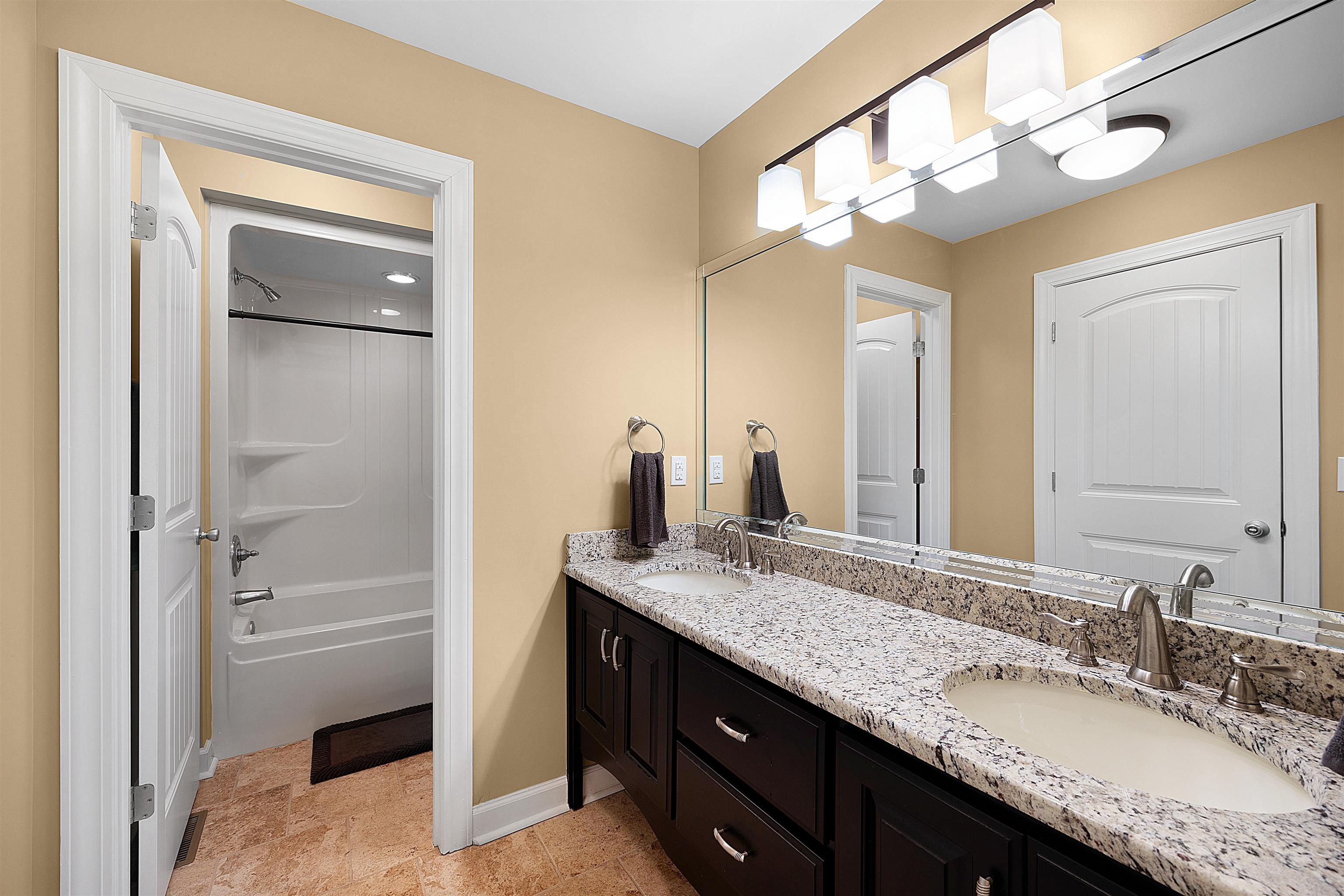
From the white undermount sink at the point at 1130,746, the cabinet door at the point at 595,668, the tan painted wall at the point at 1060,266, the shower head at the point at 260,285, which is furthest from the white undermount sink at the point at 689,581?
the shower head at the point at 260,285

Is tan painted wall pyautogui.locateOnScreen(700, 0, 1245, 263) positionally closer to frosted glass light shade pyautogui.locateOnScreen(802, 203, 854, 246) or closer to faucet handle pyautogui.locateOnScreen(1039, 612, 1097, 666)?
frosted glass light shade pyautogui.locateOnScreen(802, 203, 854, 246)

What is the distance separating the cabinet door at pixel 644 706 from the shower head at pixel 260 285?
2.27 m

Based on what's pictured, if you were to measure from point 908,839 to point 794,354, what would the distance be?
1.41 metres

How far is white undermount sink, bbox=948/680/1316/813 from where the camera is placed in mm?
775

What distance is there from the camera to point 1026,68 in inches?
46.4

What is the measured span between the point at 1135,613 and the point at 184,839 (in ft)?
8.47

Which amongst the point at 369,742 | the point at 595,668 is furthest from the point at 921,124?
the point at 369,742

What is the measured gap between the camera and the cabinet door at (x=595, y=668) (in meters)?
1.71

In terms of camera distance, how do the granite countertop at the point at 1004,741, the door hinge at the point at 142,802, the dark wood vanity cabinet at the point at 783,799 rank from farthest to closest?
the door hinge at the point at 142,802 < the dark wood vanity cabinet at the point at 783,799 < the granite countertop at the point at 1004,741

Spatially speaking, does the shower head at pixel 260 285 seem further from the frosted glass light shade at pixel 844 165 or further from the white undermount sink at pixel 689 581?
the frosted glass light shade at pixel 844 165

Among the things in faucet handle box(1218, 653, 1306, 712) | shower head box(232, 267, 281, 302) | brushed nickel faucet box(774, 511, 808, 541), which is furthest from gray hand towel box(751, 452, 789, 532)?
shower head box(232, 267, 281, 302)

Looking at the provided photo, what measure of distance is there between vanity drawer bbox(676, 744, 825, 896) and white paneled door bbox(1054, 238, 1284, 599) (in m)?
0.79

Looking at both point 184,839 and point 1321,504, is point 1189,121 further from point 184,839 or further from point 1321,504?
point 184,839

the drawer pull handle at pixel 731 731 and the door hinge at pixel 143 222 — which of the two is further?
the door hinge at pixel 143 222
